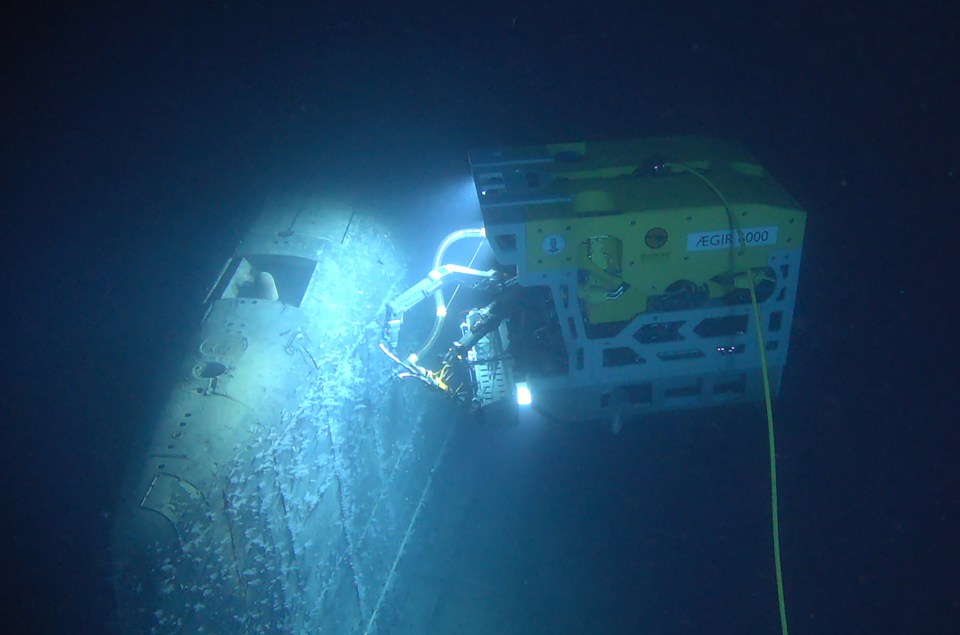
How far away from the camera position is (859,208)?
19.6 feet

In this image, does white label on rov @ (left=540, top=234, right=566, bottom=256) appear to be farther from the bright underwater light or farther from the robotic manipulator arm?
the bright underwater light

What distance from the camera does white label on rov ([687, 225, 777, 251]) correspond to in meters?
3.83

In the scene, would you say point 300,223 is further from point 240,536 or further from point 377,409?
point 240,536

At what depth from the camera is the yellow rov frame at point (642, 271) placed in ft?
12.5

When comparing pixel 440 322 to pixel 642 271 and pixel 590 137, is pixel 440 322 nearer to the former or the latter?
pixel 642 271

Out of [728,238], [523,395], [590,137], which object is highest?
[590,137]

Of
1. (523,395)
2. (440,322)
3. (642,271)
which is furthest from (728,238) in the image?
(440,322)

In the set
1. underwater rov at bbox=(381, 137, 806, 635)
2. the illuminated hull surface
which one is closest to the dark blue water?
underwater rov at bbox=(381, 137, 806, 635)

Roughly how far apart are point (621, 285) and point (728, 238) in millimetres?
642

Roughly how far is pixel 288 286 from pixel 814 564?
323 centimetres

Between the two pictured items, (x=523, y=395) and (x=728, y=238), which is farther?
(x=523, y=395)

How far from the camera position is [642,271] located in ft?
12.8

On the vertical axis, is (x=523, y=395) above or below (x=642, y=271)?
below

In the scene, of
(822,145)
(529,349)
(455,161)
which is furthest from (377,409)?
(822,145)
